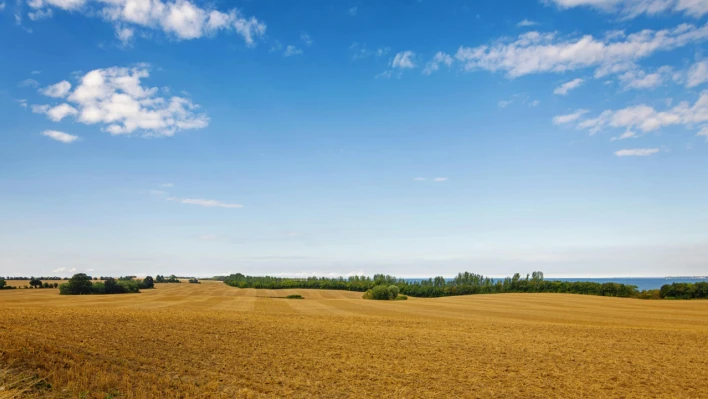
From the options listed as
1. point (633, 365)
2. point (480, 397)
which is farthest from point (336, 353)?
point (633, 365)

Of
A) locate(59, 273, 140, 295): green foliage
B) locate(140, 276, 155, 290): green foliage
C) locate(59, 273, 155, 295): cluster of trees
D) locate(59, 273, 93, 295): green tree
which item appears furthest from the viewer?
locate(140, 276, 155, 290): green foliage

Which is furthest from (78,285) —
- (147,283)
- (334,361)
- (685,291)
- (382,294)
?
(685,291)

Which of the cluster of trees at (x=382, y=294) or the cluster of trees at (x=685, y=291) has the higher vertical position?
the cluster of trees at (x=685, y=291)

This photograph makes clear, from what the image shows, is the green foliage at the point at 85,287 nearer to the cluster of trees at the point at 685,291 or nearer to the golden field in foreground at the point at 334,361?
the golden field in foreground at the point at 334,361

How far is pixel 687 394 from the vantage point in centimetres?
2084

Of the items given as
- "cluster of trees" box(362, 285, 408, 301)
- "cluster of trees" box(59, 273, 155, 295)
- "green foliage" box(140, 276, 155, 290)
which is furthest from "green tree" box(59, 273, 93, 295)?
"cluster of trees" box(362, 285, 408, 301)

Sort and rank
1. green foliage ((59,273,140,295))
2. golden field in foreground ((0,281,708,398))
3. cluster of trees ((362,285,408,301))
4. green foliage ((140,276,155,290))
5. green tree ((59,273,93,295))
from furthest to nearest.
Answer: green foliage ((140,276,155,290))
cluster of trees ((362,285,408,301))
green foliage ((59,273,140,295))
green tree ((59,273,93,295))
golden field in foreground ((0,281,708,398))

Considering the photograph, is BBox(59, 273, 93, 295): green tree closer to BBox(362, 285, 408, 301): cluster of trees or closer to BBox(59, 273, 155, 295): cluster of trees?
BBox(59, 273, 155, 295): cluster of trees

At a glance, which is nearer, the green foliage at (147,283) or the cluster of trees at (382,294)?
the cluster of trees at (382,294)

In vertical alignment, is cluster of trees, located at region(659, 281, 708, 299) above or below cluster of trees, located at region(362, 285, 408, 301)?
above

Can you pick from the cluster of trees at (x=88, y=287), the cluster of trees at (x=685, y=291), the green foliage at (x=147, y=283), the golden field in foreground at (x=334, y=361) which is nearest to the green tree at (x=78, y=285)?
the cluster of trees at (x=88, y=287)

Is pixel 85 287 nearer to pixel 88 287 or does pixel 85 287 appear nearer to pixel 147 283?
pixel 88 287

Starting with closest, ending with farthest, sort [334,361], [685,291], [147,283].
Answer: [334,361] < [685,291] < [147,283]

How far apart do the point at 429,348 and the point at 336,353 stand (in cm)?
718
